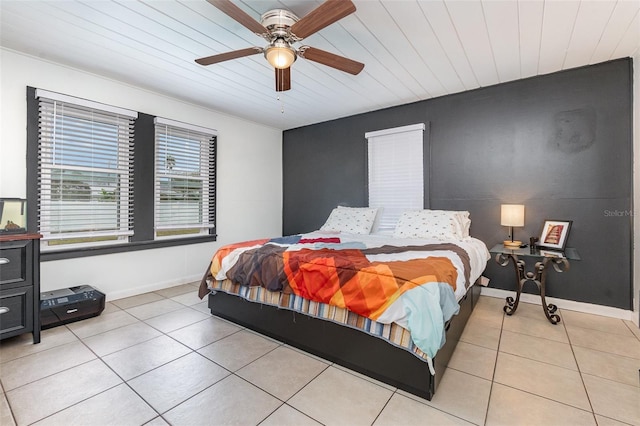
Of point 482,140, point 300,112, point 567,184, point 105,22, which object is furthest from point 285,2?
point 567,184

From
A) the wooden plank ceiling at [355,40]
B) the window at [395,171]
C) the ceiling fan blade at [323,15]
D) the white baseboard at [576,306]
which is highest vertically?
the wooden plank ceiling at [355,40]

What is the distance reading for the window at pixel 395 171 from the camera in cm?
396

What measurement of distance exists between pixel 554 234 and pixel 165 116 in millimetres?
4736

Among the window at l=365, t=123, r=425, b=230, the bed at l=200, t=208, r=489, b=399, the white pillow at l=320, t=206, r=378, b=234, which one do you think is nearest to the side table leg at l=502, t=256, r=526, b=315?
the bed at l=200, t=208, r=489, b=399

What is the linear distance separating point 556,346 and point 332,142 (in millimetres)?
3763

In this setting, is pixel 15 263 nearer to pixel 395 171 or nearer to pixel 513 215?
pixel 395 171

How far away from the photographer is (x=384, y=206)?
422cm

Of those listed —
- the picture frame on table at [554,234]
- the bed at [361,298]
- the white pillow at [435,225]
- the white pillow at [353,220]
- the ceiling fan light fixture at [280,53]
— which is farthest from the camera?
the white pillow at [353,220]

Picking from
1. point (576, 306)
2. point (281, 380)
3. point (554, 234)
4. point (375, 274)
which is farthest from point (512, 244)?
point (281, 380)

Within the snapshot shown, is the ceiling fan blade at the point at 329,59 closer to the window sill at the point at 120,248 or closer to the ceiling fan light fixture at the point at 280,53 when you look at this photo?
the ceiling fan light fixture at the point at 280,53

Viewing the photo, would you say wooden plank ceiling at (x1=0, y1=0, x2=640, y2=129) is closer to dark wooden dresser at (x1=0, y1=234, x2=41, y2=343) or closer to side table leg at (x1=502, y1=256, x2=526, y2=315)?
dark wooden dresser at (x1=0, y1=234, x2=41, y2=343)

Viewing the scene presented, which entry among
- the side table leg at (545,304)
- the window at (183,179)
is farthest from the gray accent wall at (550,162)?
the window at (183,179)

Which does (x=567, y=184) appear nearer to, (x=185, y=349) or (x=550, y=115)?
(x=550, y=115)

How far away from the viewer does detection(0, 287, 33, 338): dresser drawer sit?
2133 mm
